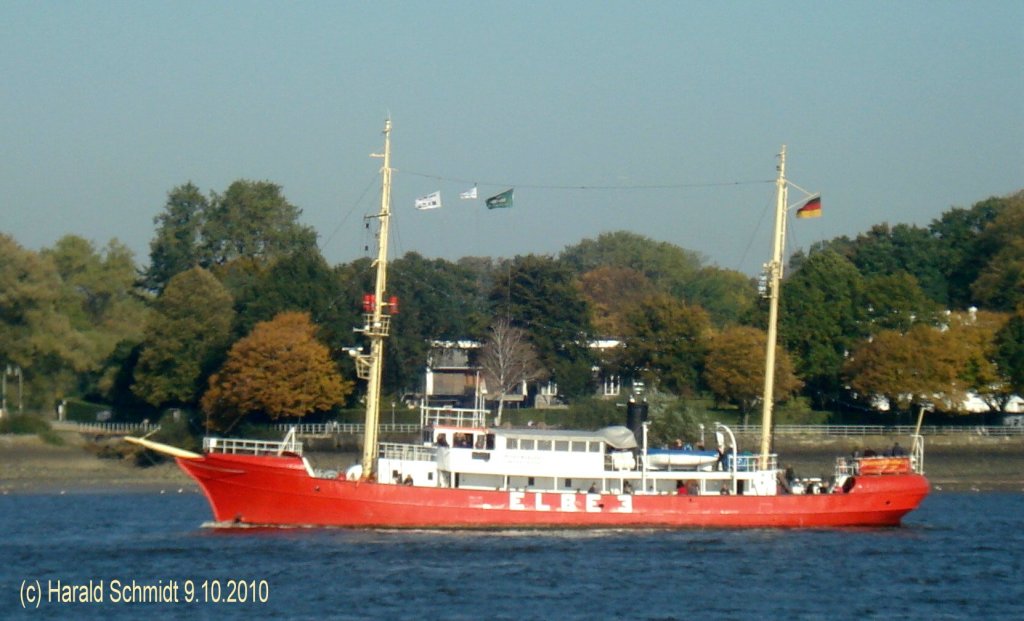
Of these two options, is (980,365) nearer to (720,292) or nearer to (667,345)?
(667,345)

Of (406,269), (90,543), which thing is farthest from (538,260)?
(90,543)

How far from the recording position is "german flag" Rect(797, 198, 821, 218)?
47641 millimetres

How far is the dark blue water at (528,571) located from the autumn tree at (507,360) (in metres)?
41.0

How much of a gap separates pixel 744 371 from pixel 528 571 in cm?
4413

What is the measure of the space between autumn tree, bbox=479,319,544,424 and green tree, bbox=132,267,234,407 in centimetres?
1480

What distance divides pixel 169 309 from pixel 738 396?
1265 inches

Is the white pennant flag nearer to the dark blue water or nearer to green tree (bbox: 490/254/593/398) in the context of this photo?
the dark blue water

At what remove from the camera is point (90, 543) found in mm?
40219

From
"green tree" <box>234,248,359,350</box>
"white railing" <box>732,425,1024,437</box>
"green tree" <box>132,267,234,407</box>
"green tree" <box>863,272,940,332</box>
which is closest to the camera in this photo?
"white railing" <box>732,425,1024,437</box>

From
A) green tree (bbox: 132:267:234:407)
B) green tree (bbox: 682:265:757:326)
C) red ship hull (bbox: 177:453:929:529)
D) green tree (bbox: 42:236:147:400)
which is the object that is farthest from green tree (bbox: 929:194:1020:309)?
red ship hull (bbox: 177:453:929:529)

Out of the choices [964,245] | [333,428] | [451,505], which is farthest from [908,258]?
[451,505]

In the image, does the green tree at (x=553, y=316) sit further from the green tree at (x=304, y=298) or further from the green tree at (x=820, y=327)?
the green tree at (x=820, y=327)

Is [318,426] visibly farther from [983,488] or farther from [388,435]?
[983,488]

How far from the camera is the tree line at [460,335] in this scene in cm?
7750
